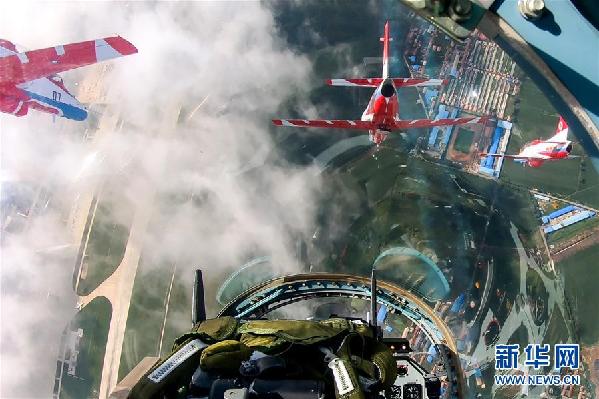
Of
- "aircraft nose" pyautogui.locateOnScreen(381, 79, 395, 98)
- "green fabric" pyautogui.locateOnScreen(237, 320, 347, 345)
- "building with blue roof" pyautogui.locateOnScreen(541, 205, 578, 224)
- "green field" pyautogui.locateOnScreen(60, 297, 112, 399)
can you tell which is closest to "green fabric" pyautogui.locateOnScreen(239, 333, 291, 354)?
"green fabric" pyautogui.locateOnScreen(237, 320, 347, 345)

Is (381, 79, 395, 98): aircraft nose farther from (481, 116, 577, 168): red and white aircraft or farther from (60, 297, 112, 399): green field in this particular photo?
(60, 297, 112, 399): green field

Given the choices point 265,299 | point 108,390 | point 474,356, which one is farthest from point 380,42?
point 108,390

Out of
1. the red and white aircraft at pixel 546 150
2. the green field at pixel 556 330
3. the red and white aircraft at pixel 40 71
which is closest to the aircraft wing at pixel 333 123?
the red and white aircraft at pixel 546 150

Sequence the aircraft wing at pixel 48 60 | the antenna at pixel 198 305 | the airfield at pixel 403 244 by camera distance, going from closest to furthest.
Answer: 1. the antenna at pixel 198 305
2. the aircraft wing at pixel 48 60
3. the airfield at pixel 403 244

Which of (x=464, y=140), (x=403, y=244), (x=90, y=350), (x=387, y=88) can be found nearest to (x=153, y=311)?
(x=90, y=350)

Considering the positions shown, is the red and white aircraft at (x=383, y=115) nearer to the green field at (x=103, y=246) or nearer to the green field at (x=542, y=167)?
the green field at (x=542, y=167)

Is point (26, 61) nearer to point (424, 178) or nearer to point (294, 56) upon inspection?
point (294, 56)
